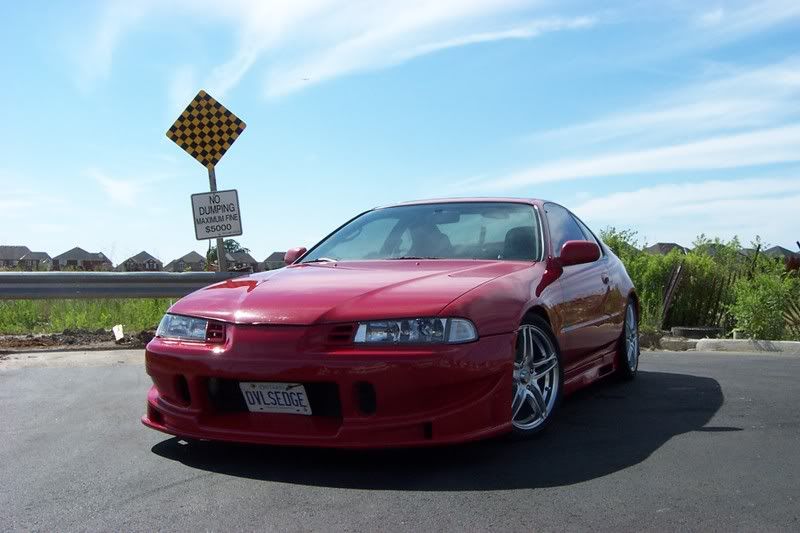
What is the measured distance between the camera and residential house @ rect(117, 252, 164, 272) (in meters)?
13.6

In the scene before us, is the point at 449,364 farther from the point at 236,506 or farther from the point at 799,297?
the point at 799,297

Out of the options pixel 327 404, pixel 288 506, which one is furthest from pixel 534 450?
pixel 288 506

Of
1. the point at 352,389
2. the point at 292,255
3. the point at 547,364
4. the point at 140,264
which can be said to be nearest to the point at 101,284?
the point at 140,264

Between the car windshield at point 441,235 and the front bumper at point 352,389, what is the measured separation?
1.19 metres

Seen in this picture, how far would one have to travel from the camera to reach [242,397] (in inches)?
160

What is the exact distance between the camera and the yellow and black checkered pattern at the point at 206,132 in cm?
1091

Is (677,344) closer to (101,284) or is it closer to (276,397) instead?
(101,284)

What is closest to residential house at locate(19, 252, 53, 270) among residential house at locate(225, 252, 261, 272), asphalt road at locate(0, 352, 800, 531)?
residential house at locate(225, 252, 261, 272)

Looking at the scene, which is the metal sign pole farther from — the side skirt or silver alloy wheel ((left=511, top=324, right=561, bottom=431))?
silver alloy wheel ((left=511, top=324, right=561, bottom=431))

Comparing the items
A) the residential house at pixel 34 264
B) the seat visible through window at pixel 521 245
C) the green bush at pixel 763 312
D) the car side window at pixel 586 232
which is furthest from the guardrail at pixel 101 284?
the green bush at pixel 763 312

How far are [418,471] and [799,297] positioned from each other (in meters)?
9.31

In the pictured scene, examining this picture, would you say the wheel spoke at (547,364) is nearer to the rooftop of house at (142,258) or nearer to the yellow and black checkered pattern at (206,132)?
the yellow and black checkered pattern at (206,132)

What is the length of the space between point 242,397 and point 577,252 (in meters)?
2.13

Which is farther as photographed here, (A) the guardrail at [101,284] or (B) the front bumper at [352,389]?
(A) the guardrail at [101,284]
